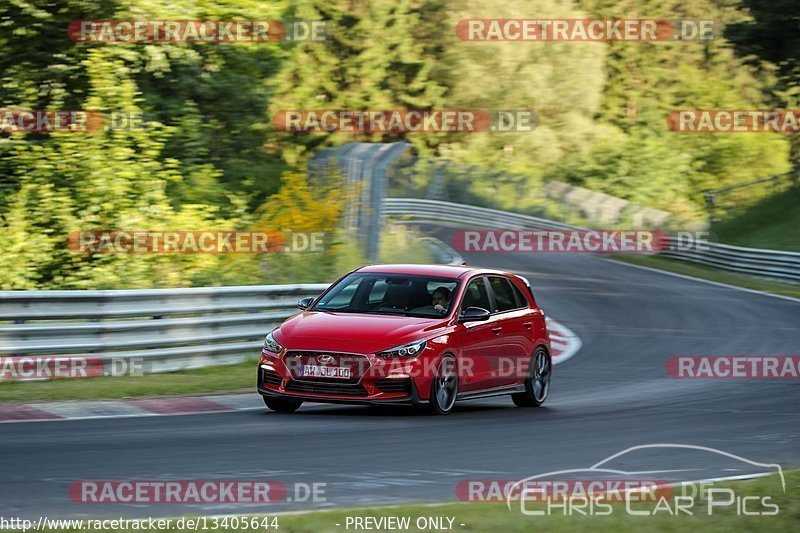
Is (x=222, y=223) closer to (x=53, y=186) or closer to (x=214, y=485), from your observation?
(x=53, y=186)

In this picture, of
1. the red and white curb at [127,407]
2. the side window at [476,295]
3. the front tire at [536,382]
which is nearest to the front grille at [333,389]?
the red and white curb at [127,407]

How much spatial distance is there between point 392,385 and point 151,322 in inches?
162

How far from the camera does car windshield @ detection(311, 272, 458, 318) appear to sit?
550 inches

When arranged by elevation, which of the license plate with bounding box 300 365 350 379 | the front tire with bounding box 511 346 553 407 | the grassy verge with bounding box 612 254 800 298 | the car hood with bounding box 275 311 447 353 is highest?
the car hood with bounding box 275 311 447 353

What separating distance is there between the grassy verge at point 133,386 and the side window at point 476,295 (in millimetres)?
2791

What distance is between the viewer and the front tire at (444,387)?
13.3 meters

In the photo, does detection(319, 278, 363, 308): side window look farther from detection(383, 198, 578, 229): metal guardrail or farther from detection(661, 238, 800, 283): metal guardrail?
detection(383, 198, 578, 229): metal guardrail

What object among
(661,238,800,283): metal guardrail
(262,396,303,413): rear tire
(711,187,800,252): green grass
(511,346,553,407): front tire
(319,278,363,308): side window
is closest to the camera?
(262,396,303,413): rear tire

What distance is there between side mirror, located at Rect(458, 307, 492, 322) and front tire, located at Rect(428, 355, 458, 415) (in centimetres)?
52

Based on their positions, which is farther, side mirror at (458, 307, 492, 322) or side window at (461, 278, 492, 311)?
side window at (461, 278, 492, 311)

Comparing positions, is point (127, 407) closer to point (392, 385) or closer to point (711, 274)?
point (392, 385)

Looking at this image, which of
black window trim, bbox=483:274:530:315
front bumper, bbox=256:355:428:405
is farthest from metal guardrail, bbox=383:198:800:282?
front bumper, bbox=256:355:428:405

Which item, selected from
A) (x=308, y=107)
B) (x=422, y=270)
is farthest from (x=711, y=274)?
(x=422, y=270)

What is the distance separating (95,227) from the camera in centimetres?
2220
